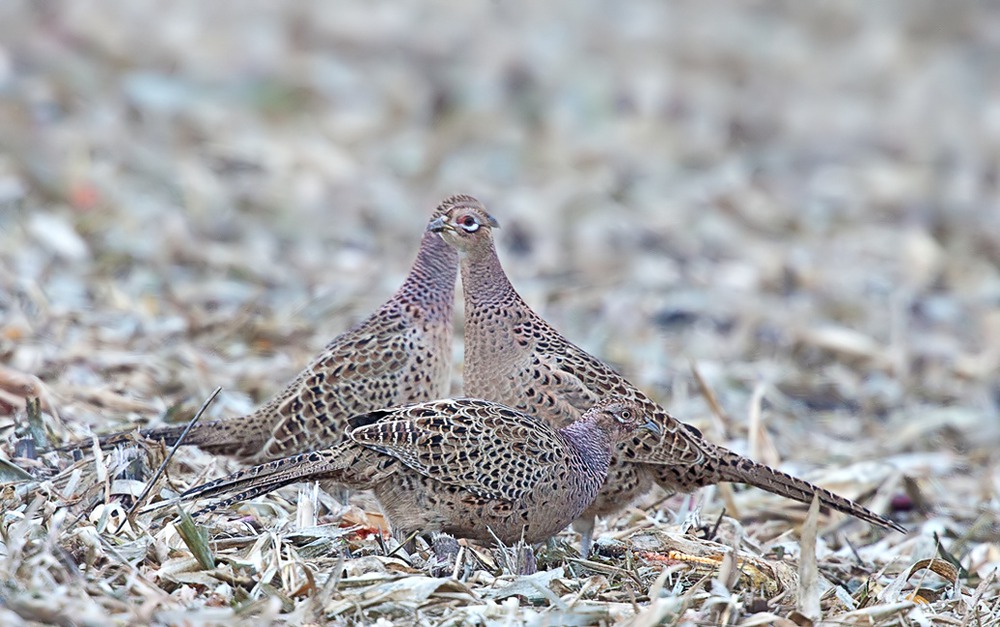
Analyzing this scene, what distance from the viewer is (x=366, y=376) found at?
650 cm

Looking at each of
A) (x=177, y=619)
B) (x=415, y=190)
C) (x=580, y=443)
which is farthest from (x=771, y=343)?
(x=177, y=619)

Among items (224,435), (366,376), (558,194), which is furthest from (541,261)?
(224,435)

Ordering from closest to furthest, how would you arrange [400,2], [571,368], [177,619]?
[177,619], [571,368], [400,2]

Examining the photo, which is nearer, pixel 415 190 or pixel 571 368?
pixel 571 368

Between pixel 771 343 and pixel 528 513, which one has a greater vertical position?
pixel 771 343

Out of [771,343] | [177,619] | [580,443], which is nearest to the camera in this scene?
[177,619]

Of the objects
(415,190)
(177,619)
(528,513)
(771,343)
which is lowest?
(177,619)

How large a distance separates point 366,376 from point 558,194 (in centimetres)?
620

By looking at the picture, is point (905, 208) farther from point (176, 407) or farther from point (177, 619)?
point (177, 619)

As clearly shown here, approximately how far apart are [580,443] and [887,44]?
11.5 metres

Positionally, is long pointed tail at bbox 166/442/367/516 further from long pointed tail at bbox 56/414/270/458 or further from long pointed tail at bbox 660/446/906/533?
long pointed tail at bbox 660/446/906/533

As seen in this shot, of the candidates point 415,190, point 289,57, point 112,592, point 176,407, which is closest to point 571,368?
point 176,407

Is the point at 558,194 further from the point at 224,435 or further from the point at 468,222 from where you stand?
the point at 224,435

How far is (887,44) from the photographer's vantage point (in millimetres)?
15930
